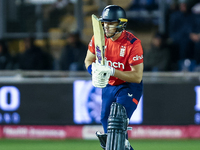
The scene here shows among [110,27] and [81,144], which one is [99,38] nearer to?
[110,27]

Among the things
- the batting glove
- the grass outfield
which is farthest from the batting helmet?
the grass outfield

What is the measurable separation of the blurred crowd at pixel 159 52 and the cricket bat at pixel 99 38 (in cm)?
422

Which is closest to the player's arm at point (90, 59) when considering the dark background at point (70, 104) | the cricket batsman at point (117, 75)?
the cricket batsman at point (117, 75)

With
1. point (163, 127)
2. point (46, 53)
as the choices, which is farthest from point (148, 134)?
point (46, 53)

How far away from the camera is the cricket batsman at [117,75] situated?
4.82 m

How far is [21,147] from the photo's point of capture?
7898 mm

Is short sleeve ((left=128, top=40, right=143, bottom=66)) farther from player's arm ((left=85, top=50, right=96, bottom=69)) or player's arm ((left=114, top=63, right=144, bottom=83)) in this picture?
player's arm ((left=85, top=50, right=96, bottom=69))

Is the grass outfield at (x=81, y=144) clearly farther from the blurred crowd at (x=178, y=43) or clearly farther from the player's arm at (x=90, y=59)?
the player's arm at (x=90, y=59)

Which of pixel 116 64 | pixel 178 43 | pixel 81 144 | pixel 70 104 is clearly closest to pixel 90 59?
pixel 116 64

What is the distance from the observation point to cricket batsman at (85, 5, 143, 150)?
4.82m

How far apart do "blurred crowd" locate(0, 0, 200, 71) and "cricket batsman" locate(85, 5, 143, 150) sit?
379 cm

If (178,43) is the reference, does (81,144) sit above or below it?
below

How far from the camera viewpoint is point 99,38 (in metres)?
4.75

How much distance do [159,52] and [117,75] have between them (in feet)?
14.1
